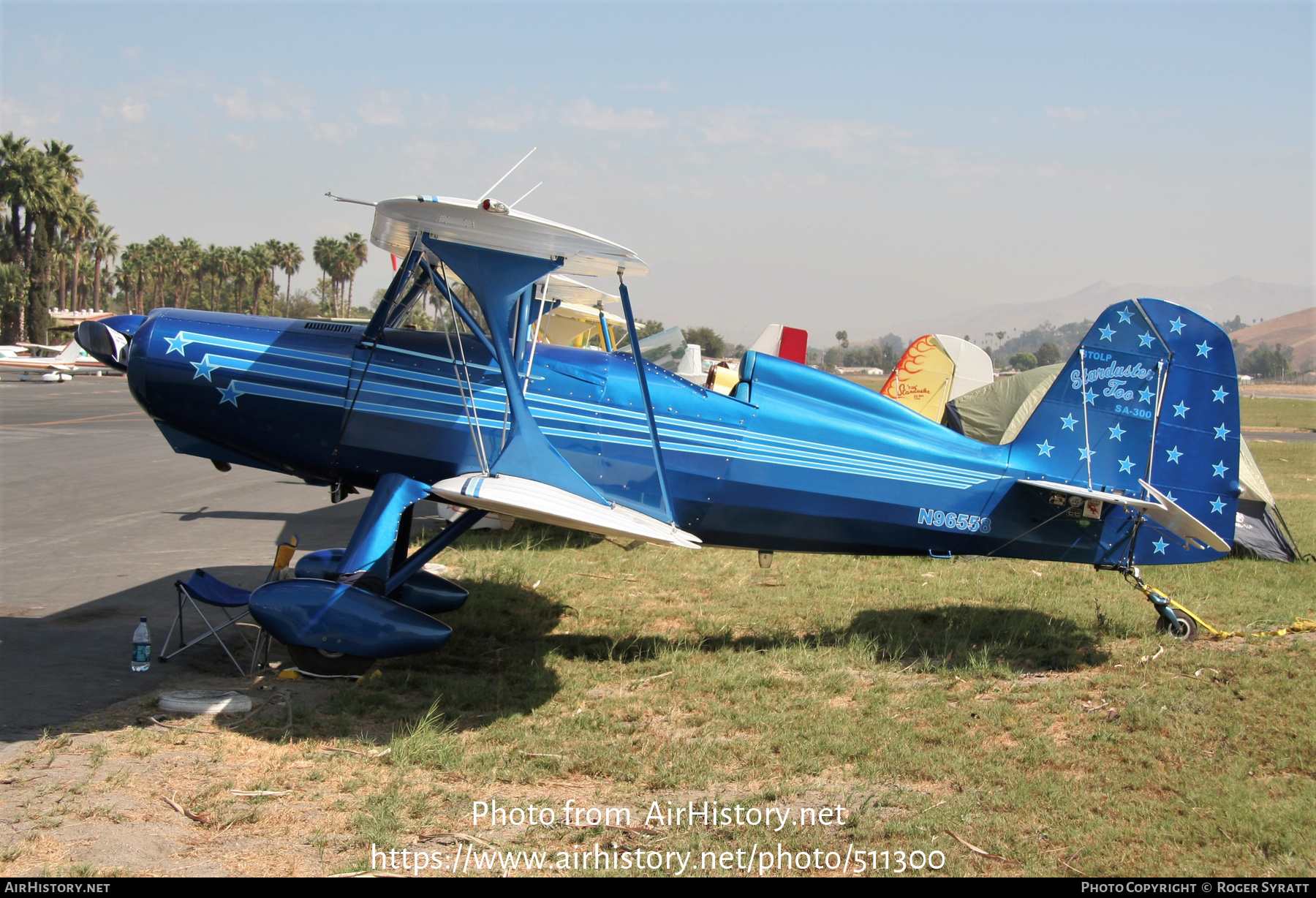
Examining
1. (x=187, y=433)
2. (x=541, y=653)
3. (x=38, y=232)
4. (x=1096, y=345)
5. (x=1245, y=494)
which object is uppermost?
(x=38, y=232)

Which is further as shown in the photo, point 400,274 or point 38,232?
point 38,232

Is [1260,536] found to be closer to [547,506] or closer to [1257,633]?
[1257,633]

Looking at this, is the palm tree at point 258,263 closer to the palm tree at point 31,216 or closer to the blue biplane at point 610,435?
the palm tree at point 31,216

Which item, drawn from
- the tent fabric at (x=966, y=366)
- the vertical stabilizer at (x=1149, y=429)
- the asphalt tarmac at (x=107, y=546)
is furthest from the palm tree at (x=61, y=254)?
the vertical stabilizer at (x=1149, y=429)

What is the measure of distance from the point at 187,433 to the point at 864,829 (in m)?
5.35

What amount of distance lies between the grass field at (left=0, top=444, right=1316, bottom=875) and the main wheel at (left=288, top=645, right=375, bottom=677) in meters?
0.13

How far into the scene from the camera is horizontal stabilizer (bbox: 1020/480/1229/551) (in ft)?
21.3

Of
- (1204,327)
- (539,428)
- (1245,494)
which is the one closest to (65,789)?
(539,428)

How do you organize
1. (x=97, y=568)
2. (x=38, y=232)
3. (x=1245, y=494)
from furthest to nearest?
1. (x=38, y=232)
2. (x=1245, y=494)
3. (x=97, y=568)

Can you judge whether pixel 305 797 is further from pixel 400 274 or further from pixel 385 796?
pixel 400 274

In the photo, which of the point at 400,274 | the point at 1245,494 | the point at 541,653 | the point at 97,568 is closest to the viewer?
the point at 400,274

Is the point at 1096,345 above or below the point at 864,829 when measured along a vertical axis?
above

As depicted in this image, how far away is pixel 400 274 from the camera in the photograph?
6.04 m

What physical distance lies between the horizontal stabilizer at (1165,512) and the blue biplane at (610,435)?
25 mm
